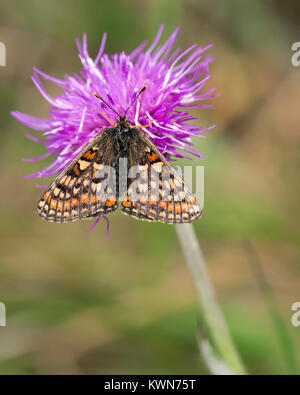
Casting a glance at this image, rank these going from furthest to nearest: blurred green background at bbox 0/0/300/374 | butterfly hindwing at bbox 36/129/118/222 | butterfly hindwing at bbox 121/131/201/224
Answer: blurred green background at bbox 0/0/300/374 → butterfly hindwing at bbox 36/129/118/222 → butterfly hindwing at bbox 121/131/201/224

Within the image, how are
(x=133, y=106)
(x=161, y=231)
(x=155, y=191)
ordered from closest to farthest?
(x=155, y=191)
(x=133, y=106)
(x=161, y=231)

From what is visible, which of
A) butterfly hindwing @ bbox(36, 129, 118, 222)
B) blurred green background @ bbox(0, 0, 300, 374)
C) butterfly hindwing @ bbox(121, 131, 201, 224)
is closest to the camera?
butterfly hindwing @ bbox(121, 131, 201, 224)

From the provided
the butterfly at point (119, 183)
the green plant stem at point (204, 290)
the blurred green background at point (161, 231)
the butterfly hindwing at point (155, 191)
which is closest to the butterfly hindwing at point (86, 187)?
the butterfly at point (119, 183)

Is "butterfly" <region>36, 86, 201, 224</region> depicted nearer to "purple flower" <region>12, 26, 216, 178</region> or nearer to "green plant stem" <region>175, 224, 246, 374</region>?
"purple flower" <region>12, 26, 216, 178</region>

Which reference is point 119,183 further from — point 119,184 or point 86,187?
point 86,187

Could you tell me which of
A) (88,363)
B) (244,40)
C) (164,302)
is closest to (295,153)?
(244,40)

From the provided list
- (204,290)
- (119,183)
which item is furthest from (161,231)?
(119,183)

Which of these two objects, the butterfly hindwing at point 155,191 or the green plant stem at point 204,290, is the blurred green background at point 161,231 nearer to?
the green plant stem at point 204,290

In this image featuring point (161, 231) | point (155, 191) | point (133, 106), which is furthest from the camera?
point (161, 231)

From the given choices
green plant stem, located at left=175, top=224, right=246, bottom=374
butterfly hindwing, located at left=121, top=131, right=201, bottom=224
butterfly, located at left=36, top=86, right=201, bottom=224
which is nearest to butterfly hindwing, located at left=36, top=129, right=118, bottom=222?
butterfly, located at left=36, top=86, right=201, bottom=224
